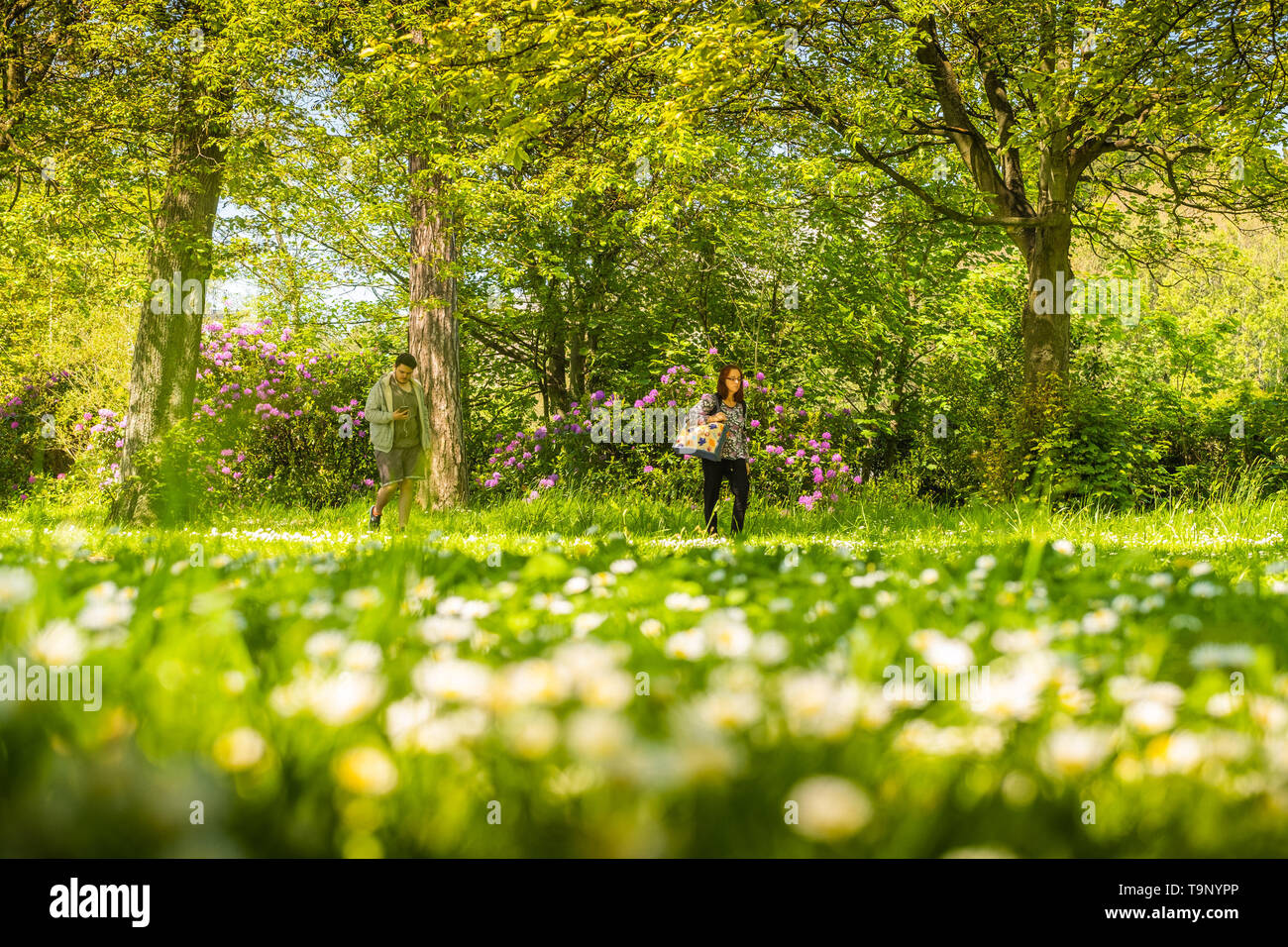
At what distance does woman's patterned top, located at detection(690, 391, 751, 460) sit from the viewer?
8898mm

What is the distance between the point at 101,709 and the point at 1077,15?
11093mm

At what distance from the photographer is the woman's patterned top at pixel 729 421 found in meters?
8.90

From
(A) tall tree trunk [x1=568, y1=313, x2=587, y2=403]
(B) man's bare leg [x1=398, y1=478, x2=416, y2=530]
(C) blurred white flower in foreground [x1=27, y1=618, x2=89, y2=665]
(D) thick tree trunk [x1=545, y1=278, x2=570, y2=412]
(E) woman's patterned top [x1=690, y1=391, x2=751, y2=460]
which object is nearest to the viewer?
(C) blurred white flower in foreground [x1=27, y1=618, x2=89, y2=665]

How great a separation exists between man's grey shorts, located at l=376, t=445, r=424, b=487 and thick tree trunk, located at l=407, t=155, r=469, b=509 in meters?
1.67

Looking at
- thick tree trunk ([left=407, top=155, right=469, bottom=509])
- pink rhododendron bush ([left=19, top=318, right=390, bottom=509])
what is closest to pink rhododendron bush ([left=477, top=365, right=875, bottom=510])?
thick tree trunk ([left=407, top=155, right=469, bottom=509])

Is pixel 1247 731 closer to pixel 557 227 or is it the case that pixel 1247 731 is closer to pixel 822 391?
pixel 822 391

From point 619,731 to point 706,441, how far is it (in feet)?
25.3

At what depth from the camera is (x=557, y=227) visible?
569 inches

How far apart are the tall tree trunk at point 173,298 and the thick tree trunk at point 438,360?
2.38 meters

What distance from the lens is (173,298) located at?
10.5 m

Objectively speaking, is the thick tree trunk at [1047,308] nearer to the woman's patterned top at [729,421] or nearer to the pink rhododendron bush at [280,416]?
the woman's patterned top at [729,421]

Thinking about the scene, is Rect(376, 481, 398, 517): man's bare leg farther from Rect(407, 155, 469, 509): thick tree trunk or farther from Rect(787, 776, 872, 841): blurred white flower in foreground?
Rect(787, 776, 872, 841): blurred white flower in foreground

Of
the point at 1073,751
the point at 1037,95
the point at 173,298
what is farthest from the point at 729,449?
the point at 1073,751
